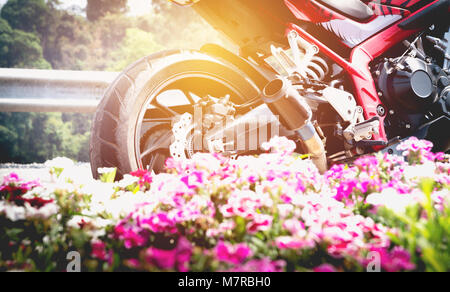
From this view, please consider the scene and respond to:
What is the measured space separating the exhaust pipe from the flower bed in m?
0.42

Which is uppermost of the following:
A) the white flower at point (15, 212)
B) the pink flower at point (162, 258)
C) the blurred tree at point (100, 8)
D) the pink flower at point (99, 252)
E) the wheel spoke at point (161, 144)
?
the blurred tree at point (100, 8)

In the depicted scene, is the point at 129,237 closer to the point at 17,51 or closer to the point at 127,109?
the point at 127,109

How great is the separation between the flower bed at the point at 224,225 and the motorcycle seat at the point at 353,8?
140cm

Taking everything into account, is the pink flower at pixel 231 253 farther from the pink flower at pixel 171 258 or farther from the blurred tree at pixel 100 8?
the blurred tree at pixel 100 8

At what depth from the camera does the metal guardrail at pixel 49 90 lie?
13.4 feet

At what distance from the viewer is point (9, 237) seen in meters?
1.14

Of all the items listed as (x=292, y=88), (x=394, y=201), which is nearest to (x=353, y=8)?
(x=292, y=88)

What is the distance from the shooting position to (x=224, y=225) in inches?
43.1

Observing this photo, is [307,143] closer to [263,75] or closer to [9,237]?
[263,75]

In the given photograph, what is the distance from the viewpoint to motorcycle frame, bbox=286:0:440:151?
2326mm

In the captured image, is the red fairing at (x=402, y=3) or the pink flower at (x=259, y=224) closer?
the pink flower at (x=259, y=224)

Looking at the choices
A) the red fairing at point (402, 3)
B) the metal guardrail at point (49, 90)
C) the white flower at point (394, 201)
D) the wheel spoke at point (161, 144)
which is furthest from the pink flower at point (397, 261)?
the metal guardrail at point (49, 90)

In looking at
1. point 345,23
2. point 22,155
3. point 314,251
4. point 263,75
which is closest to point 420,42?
point 345,23

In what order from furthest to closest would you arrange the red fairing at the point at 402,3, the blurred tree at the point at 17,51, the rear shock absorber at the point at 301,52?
the blurred tree at the point at 17,51 → the red fairing at the point at 402,3 → the rear shock absorber at the point at 301,52
